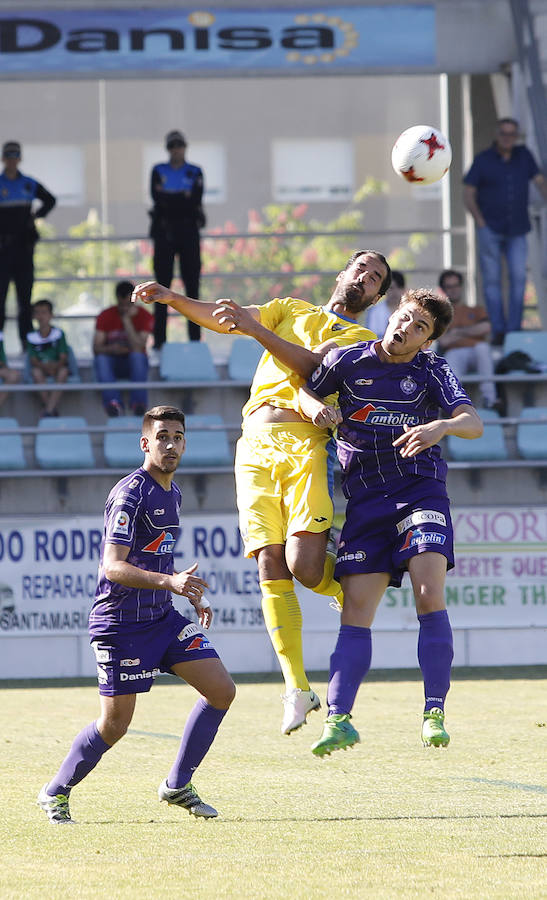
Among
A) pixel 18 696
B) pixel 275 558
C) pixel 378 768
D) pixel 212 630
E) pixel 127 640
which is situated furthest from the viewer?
pixel 212 630

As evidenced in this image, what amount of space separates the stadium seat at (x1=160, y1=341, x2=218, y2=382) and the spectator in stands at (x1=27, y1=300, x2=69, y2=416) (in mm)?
966

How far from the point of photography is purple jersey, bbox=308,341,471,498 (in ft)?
18.4

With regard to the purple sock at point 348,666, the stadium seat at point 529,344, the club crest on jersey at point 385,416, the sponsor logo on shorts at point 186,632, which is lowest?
the purple sock at point 348,666

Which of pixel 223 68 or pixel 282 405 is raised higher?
pixel 223 68

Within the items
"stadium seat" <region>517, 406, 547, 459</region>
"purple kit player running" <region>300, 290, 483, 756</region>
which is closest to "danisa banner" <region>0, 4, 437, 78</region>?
"stadium seat" <region>517, 406, 547, 459</region>

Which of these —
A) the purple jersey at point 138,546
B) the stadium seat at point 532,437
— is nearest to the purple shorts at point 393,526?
the purple jersey at point 138,546

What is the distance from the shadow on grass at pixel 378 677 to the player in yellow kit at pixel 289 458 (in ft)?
16.1

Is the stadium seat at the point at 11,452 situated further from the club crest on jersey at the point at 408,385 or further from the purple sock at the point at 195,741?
the club crest on jersey at the point at 408,385

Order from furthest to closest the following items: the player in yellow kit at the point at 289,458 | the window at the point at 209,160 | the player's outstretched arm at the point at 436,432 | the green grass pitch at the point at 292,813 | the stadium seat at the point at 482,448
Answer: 1. the window at the point at 209,160
2. the stadium seat at the point at 482,448
3. the player in yellow kit at the point at 289,458
4. the player's outstretched arm at the point at 436,432
5. the green grass pitch at the point at 292,813

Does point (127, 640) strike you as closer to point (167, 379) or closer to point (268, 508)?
point (268, 508)

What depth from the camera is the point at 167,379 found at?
43.4 ft

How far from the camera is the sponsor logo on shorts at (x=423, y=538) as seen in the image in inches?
216

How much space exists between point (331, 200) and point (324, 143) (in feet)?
3.17

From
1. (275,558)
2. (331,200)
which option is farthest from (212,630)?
(331,200)
